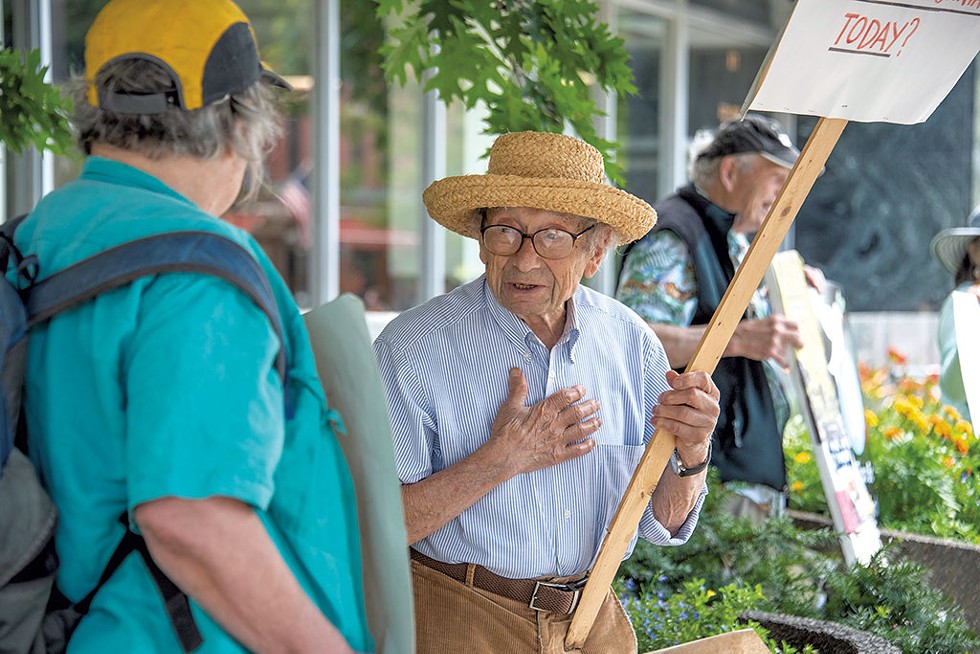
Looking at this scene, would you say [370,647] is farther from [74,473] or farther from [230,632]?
[74,473]

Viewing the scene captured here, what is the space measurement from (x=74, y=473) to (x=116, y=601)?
0.17 metres

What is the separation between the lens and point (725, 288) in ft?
13.0

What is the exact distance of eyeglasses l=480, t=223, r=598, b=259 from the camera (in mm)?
2420

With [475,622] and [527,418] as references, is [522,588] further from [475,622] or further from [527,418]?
[527,418]

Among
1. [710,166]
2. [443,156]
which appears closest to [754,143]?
[710,166]

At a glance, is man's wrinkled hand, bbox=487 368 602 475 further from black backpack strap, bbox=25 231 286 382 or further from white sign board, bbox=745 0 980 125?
black backpack strap, bbox=25 231 286 382

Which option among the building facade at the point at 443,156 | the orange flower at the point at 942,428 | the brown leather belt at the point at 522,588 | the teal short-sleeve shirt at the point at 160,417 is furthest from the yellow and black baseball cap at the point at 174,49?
the orange flower at the point at 942,428

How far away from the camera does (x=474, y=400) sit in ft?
7.79

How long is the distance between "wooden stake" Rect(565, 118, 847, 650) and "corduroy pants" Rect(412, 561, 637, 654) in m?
0.08

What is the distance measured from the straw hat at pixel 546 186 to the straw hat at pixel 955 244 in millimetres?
3200

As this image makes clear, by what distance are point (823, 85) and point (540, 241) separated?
63 cm

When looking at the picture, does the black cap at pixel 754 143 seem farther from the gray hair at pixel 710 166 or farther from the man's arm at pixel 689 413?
the man's arm at pixel 689 413

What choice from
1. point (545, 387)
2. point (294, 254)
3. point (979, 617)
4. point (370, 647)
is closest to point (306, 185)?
point (294, 254)

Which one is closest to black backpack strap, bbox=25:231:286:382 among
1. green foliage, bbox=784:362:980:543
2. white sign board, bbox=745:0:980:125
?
white sign board, bbox=745:0:980:125
